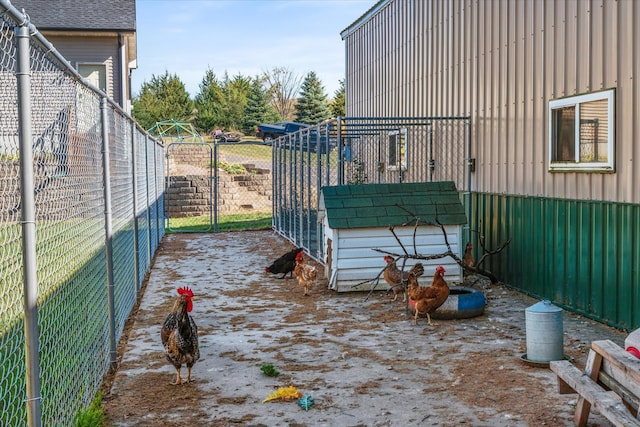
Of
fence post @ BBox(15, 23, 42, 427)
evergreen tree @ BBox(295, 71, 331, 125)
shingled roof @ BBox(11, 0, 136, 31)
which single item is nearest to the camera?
fence post @ BBox(15, 23, 42, 427)

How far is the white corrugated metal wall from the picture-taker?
23.2 feet

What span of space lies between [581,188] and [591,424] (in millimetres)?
3800

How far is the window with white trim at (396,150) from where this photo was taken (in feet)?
43.0

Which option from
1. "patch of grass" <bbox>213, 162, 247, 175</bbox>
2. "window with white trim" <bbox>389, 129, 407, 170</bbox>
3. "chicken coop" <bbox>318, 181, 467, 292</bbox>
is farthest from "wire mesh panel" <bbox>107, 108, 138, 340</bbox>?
"patch of grass" <bbox>213, 162, 247, 175</bbox>

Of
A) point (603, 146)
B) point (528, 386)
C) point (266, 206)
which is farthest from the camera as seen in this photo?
point (266, 206)

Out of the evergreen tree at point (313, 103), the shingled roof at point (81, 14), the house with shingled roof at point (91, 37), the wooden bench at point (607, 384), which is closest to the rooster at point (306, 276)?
the wooden bench at point (607, 384)

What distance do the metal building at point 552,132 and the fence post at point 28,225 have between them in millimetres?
5713

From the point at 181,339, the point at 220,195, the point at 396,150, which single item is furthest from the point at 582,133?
the point at 220,195

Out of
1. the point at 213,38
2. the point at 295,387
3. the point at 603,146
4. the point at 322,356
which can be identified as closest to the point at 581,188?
the point at 603,146

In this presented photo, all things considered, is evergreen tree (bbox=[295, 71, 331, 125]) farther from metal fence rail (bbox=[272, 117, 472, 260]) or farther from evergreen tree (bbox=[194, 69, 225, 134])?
metal fence rail (bbox=[272, 117, 472, 260])

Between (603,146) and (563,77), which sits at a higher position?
(563,77)

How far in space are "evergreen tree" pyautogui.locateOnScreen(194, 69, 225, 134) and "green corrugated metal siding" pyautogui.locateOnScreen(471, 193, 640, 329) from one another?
3858cm

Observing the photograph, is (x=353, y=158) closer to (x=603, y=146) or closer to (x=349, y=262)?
(x=349, y=262)

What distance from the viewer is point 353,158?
16891mm
